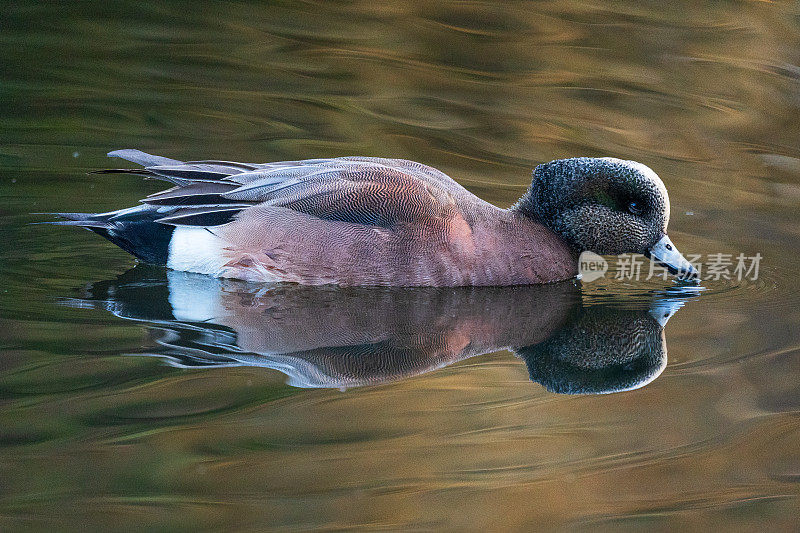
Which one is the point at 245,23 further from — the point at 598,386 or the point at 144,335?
the point at 598,386

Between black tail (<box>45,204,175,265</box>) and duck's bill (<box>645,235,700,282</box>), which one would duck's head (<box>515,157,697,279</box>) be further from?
black tail (<box>45,204,175,265</box>)

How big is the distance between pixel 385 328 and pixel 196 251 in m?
1.25

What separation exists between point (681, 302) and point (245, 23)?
5.95 metres

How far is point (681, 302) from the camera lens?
5254mm

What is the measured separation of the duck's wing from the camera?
16.9 ft

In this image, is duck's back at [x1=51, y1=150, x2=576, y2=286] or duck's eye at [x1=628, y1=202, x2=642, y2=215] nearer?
duck's back at [x1=51, y1=150, x2=576, y2=286]

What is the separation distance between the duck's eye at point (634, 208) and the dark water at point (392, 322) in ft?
1.29

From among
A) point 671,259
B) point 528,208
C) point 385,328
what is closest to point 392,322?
point 385,328

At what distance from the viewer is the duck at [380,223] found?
203 inches

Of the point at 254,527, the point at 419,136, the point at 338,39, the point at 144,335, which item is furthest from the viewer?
the point at 338,39

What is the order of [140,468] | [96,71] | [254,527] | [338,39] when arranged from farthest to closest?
[338,39] → [96,71] → [140,468] → [254,527]

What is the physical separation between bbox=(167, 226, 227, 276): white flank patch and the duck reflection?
68 mm

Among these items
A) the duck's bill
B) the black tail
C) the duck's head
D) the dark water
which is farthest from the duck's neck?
the black tail

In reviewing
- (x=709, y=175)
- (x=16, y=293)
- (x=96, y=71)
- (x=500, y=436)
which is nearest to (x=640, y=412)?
(x=500, y=436)
